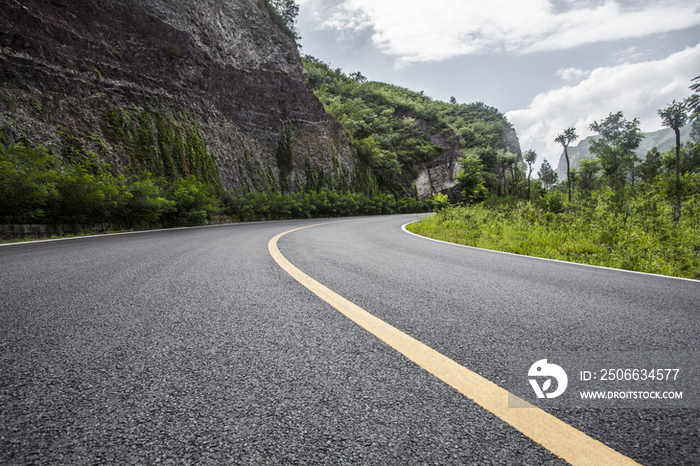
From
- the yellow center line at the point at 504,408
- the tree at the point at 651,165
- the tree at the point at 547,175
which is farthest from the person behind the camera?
the tree at the point at 547,175

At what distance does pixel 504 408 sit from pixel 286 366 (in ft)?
3.08

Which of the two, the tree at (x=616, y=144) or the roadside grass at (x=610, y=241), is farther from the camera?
the tree at (x=616, y=144)

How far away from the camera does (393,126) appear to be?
49.7 metres

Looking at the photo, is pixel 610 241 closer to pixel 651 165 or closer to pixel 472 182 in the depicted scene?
pixel 472 182

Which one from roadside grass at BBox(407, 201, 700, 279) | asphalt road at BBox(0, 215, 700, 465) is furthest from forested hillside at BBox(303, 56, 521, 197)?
asphalt road at BBox(0, 215, 700, 465)

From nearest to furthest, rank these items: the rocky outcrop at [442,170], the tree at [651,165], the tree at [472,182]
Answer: the tree at [472,182], the rocky outcrop at [442,170], the tree at [651,165]

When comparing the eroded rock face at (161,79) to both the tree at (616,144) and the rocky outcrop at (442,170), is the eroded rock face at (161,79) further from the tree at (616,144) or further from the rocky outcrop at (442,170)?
the tree at (616,144)

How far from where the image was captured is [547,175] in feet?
272

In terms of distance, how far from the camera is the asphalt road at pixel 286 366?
1038mm

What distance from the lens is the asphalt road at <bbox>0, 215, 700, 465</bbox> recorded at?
1.04 meters

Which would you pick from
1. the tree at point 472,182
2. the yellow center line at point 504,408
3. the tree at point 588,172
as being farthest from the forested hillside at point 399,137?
the yellow center line at point 504,408

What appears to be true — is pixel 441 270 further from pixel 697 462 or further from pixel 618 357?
pixel 697 462

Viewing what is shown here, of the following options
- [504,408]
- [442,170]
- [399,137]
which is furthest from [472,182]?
[504,408]

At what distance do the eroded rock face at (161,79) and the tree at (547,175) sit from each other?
221ft
